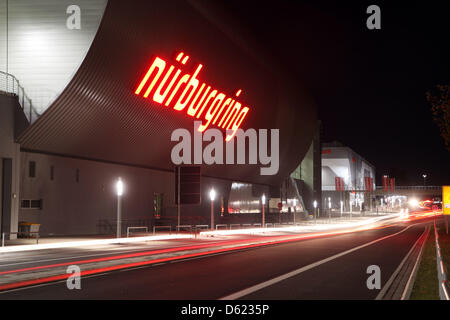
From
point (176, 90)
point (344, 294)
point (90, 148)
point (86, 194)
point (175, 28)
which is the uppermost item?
point (175, 28)

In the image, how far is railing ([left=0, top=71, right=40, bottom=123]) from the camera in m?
31.8

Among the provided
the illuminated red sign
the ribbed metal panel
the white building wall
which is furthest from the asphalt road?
the illuminated red sign

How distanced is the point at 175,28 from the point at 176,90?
4877 millimetres

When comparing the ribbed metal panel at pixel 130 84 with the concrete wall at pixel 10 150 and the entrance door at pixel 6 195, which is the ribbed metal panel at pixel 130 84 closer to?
the concrete wall at pixel 10 150

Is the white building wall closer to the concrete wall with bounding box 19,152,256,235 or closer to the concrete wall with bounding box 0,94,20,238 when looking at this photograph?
the concrete wall with bounding box 0,94,20,238

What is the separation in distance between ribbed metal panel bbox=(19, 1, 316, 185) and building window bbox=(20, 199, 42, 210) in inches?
130

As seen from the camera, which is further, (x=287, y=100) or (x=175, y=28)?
(x=287, y=100)

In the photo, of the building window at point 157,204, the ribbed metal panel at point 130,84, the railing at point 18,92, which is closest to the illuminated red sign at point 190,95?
the ribbed metal panel at point 130,84

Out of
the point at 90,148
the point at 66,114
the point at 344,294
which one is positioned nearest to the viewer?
the point at 344,294

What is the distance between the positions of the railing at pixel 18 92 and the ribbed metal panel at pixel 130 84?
69cm

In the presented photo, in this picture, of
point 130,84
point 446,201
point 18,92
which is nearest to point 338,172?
point 446,201
